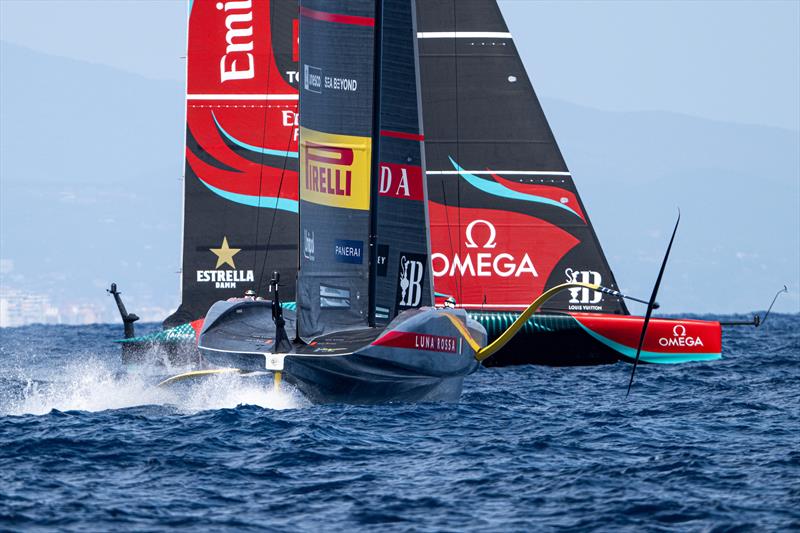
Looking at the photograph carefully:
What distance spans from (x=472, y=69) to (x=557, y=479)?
521 inches

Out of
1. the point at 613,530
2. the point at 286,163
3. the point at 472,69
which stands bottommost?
the point at 613,530

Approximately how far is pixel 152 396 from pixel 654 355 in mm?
8859

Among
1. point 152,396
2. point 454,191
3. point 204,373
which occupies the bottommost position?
point 152,396

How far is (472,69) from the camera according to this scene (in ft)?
78.9

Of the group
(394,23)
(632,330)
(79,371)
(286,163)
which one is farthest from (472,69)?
(79,371)

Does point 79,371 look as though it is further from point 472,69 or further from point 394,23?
Result: point 394,23

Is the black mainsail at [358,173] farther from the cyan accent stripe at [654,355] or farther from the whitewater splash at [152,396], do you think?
the cyan accent stripe at [654,355]

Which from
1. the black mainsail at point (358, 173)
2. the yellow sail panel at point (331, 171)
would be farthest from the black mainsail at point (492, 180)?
the yellow sail panel at point (331, 171)

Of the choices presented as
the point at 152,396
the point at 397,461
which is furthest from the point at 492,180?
the point at 397,461

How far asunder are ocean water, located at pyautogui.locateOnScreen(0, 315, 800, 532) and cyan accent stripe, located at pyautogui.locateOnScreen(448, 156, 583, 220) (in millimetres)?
4828

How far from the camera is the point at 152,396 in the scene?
17797mm

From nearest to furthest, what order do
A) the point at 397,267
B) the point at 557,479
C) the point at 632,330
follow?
the point at 557,479 → the point at 397,267 → the point at 632,330

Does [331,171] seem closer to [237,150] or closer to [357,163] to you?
[357,163]

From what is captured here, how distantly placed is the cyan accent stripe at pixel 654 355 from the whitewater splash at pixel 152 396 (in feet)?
24.4
